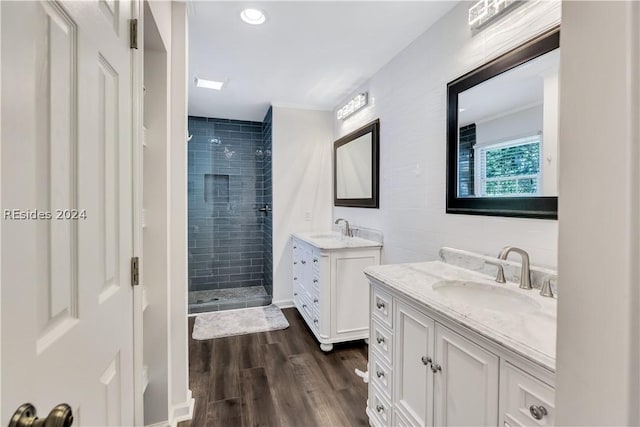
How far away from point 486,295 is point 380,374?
2.24ft

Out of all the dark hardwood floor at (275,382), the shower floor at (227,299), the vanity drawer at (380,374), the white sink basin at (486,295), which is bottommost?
the dark hardwood floor at (275,382)

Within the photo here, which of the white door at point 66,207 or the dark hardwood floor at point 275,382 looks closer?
the white door at point 66,207

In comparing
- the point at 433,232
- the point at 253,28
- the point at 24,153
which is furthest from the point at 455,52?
the point at 24,153

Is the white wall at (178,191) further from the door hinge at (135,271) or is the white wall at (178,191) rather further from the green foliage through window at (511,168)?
the green foliage through window at (511,168)

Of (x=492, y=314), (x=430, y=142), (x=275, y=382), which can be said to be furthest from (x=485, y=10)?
(x=275, y=382)

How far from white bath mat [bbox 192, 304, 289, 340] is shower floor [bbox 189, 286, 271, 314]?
5.3 inches

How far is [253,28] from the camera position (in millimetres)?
2014

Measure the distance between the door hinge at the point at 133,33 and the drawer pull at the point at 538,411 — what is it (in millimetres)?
1639

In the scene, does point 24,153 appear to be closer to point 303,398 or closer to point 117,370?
point 117,370

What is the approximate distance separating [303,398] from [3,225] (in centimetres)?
194

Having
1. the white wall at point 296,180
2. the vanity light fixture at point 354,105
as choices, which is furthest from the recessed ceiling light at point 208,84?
the vanity light fixture at point 354,105

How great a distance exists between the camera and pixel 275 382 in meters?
2.08

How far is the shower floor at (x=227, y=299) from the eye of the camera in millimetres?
3545

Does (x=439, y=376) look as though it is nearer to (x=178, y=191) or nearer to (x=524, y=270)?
(x=524, y=270)
